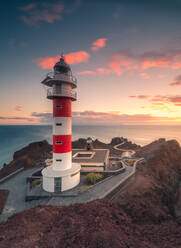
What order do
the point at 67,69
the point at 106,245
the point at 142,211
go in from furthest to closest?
1. the point at 67,69
2. the point at 142,211
3. the point at 106,245

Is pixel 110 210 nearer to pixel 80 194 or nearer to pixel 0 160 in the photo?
pixel 80 194

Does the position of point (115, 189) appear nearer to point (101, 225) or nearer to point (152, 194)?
point (152, 194)

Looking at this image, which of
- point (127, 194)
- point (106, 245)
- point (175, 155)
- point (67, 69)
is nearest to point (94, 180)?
point (127, 194)

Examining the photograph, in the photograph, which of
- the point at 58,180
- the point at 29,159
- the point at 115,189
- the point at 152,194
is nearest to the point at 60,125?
the point at 58,180

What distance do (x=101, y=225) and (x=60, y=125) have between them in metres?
10.1

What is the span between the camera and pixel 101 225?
8.17 m

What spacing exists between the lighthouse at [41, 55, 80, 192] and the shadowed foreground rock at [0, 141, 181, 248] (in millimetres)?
3648

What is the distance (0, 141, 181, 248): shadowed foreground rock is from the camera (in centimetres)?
708

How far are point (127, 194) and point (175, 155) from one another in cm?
2278

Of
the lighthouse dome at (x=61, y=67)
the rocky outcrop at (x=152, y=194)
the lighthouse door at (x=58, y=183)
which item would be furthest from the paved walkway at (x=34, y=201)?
the lighthouse dome at (x=61, y=67)

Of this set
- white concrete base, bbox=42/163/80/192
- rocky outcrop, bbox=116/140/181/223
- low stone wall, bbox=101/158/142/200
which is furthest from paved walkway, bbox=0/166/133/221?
rocky outcrop, bbox=116/140/181/223

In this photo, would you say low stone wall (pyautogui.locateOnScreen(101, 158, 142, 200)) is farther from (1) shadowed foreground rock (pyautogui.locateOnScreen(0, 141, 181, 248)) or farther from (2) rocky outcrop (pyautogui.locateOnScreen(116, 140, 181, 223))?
(2) rocky outcrop (pyautogui.locateOnScreen(116, 140, 181, 223))

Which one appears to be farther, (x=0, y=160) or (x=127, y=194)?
(x=0, y=160)

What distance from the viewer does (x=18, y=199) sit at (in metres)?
14.1
